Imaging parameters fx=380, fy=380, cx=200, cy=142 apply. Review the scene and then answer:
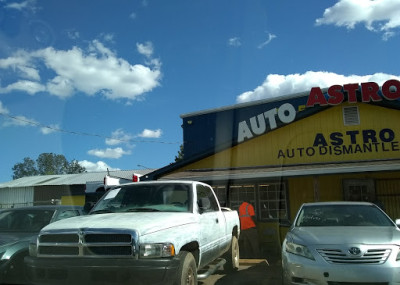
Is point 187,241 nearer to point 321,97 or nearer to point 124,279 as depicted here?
point 124,279

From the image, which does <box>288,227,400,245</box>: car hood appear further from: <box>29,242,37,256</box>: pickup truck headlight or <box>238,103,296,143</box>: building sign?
<box>238,103,296,143</box>: building sign

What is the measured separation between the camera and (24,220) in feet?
24.2

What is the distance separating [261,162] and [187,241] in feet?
29.1

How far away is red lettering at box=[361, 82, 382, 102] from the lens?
12586 millimetres

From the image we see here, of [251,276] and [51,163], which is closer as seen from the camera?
[251,276]

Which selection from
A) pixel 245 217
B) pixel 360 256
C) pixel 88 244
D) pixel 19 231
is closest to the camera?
pixel 88 244

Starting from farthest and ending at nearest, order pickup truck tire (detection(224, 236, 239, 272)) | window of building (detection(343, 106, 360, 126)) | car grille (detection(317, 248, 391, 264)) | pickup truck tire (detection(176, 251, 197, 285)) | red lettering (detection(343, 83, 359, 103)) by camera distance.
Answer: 1. window of building (detection(343, 106, 360, 126))
2. red lettering (detection(343, 83, 359, 103))
3. pickup truck tire (detection(224, 236, 239, 272))
4. car grille (detection(317, 248, 391, 264))
5. pickup truck tire (detection(176, 251, 197, 285))

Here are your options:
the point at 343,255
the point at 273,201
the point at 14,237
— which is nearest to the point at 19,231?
the point at 14,237

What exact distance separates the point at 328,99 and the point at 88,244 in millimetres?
10490

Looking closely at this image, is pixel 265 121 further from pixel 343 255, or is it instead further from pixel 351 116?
pixel 343 255

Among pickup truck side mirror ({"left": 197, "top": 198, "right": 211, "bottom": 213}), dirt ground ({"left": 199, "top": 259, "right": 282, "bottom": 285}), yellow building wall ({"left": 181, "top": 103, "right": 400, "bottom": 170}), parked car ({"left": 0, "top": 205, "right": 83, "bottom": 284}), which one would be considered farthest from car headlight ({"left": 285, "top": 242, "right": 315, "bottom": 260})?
yellow building wall ({"left": 181, "top": 103, "right": 400, "bottom": 170})

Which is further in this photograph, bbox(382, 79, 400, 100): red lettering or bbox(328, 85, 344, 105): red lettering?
bbox(328, 85, 344, 105): red lettering

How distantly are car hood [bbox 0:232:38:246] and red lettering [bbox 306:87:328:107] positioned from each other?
990 cm

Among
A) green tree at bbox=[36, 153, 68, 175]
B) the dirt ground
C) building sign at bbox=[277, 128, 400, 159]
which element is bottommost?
the dirt ground
